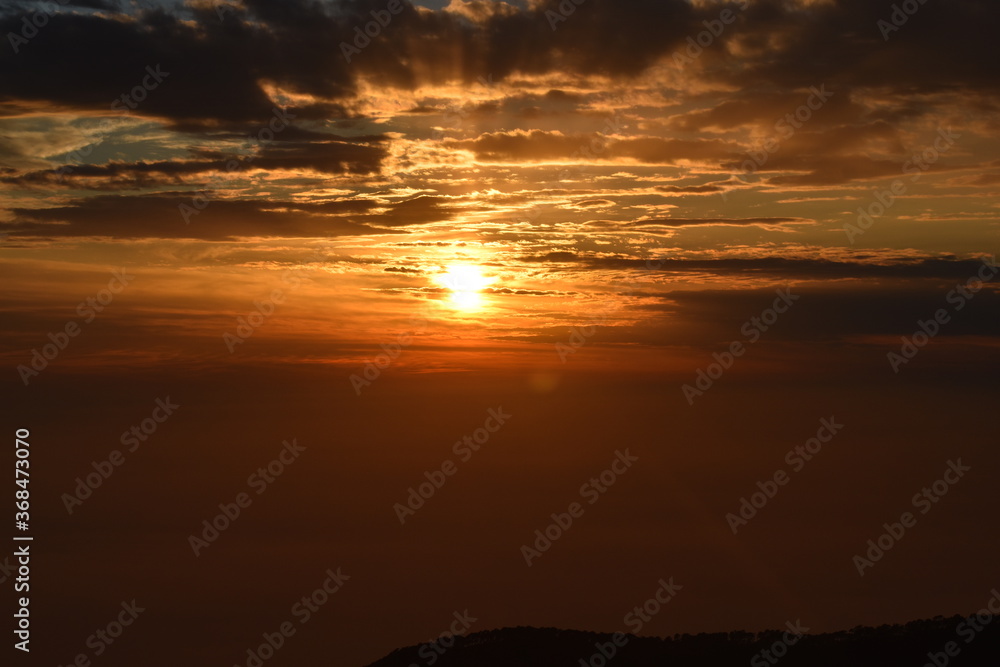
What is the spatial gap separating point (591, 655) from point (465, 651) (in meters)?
3.28

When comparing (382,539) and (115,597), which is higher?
(115,597)

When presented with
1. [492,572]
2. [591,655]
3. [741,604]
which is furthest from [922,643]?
[492,572]

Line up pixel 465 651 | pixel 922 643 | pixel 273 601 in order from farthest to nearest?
pixel 273 601
pixel 465 651
pixel 922 643

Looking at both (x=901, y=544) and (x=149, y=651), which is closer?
(x=149, y=651)

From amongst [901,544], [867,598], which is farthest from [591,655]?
[901,544]

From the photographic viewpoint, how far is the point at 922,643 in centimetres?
1858

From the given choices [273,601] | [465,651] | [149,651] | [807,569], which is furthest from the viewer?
[807,569]

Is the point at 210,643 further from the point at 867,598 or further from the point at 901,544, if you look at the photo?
the point at 901,544

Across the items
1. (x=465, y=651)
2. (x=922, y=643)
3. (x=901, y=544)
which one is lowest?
(x=901, y=544)

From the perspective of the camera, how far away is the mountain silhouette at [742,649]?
59.7 feet

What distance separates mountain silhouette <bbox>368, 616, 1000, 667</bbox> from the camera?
59.7 feet

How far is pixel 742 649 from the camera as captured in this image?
1931 centimetres

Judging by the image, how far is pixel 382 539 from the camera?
607 feet

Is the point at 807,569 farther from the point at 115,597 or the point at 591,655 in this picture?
the point at 591,655
